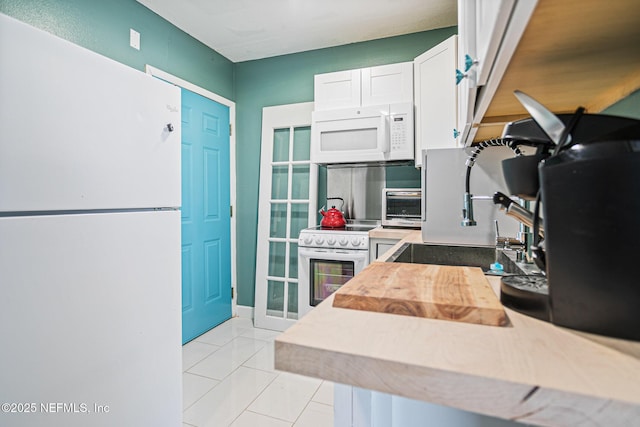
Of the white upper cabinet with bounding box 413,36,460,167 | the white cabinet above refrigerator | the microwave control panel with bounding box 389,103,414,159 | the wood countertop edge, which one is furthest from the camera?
the microwave control panel with bounding box 389,103,414,159

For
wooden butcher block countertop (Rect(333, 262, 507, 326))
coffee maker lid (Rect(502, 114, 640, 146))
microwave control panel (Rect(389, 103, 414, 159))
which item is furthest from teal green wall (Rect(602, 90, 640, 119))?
microwave control panel (Rect(389, 103, 414, 159))

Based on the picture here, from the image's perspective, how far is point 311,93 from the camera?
305cm

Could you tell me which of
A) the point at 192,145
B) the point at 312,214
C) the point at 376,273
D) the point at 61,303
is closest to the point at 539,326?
the point at 376,273

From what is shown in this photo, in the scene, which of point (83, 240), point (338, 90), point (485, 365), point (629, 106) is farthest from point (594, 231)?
point (338, 90)

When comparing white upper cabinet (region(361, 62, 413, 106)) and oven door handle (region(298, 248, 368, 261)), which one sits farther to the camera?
white upper cabinet (region(361, 62, 413, 106))

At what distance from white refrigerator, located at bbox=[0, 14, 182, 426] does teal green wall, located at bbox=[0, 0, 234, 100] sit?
102 cm

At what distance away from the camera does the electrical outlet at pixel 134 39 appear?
7.22 feet

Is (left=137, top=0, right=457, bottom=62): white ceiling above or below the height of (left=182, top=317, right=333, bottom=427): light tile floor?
above

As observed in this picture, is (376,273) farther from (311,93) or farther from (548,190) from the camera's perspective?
(311,93)

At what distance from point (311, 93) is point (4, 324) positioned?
109 inches

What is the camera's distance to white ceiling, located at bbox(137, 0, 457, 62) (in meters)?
2.32

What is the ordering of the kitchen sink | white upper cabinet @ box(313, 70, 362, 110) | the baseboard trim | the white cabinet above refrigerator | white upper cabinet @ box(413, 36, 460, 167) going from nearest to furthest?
the white cabinet above refrigerator
the kitchen sink
white upper cabinet @ box(413, 36, 460, 167)
white upper cabinet @ box(313, 70, 362, 110)
the baseboard trim

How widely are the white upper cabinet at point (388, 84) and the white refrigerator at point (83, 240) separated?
1.67 metres

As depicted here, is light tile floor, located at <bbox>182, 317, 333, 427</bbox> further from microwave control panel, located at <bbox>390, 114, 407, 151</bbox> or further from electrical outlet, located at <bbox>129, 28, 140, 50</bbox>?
electrical outlet, located at <bbox>129, 28, 140, 50</bbox>
